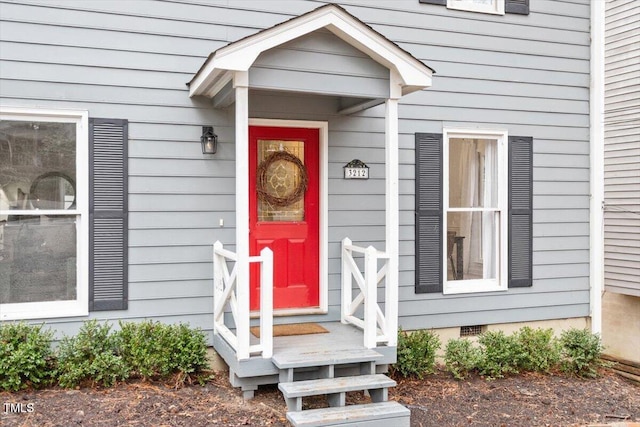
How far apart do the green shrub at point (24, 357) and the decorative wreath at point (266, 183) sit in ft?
7.17

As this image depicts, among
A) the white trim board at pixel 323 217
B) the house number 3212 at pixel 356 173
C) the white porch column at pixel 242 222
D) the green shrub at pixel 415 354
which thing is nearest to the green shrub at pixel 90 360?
the white porch column at pixel 242 222

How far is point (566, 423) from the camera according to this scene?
4422 millimetres

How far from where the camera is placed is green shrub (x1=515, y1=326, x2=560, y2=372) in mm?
5477

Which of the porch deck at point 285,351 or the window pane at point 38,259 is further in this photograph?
the window pane at point 38,259

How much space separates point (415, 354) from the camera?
509 cm

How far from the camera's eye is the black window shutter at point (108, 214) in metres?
4.75

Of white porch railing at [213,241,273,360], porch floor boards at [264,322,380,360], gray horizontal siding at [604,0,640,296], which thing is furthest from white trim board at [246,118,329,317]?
gray horizontal siding at [604,0,640,296]

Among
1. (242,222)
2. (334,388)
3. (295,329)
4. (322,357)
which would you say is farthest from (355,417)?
(242,222)

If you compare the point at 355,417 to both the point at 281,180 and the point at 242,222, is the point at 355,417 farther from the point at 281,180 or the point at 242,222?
the point at 281,180

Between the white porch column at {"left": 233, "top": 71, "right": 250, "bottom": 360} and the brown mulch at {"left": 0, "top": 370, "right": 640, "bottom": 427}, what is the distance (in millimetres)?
508

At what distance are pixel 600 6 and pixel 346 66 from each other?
3.74 meters

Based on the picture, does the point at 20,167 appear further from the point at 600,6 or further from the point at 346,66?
the point at 600,6

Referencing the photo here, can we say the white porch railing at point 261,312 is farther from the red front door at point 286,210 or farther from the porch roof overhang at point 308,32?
the porch roof overhang at point 308,32

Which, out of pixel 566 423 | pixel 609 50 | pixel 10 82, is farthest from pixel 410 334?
pixel 609 50
